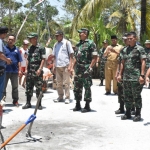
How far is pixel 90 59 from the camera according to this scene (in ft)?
23.9

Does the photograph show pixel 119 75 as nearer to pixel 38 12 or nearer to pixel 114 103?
Answer: pixel 114 103

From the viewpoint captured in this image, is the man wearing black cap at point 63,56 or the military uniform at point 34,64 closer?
the military uniform at point 34,64

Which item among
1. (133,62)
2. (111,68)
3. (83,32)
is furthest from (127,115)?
(111,68)

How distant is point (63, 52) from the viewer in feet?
27.5

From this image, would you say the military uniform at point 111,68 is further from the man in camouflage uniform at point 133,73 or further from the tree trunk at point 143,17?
the tree trunk at point 143,17

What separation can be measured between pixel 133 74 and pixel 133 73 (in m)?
0.02

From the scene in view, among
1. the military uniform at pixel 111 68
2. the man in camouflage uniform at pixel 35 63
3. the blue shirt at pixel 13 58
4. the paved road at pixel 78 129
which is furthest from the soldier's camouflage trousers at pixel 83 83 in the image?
the military uniform at pixel 111 68

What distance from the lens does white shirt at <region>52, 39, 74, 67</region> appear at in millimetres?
8383

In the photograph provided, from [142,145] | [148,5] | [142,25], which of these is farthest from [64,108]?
[148,5]

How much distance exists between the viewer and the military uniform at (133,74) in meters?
6.35

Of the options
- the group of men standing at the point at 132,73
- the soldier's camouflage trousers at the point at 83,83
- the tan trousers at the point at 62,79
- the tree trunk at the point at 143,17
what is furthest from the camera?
the tree trunk at the point at 143,17

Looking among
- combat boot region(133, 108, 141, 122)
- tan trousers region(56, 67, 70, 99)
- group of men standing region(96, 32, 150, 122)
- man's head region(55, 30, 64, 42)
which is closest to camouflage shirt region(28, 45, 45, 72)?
man's head region(55, 30, 64, 42)

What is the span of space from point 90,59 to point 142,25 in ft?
32.2

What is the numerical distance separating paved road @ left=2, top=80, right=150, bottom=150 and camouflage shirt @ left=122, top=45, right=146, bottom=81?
87cm
